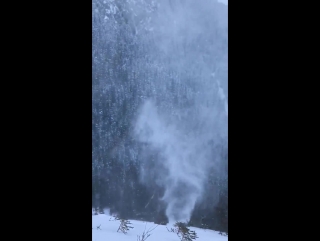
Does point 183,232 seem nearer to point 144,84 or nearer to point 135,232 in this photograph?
point 135,232

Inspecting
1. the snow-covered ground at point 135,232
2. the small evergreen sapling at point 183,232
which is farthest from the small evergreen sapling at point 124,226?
the small evergreen sapling at point 183,232

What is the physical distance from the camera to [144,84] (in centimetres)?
252

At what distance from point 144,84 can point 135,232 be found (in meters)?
1.20

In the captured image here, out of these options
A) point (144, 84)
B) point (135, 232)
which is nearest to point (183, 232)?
point (135, 232)

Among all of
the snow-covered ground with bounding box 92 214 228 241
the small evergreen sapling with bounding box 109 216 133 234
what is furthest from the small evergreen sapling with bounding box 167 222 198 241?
the small evergreen sapling with bounding box 109 216 133 234

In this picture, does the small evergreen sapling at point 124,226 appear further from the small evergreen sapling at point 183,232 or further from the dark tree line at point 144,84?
the small evergreen sapling at point 183,232

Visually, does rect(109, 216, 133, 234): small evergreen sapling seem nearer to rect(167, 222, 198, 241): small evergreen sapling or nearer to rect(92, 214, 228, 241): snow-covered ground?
rect(92, 214, 228, 241): snow-covered ground

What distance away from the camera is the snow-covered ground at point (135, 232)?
6.75 ft

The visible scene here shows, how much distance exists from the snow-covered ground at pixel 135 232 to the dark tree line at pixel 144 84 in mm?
113

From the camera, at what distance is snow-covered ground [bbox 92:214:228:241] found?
2.06 m
